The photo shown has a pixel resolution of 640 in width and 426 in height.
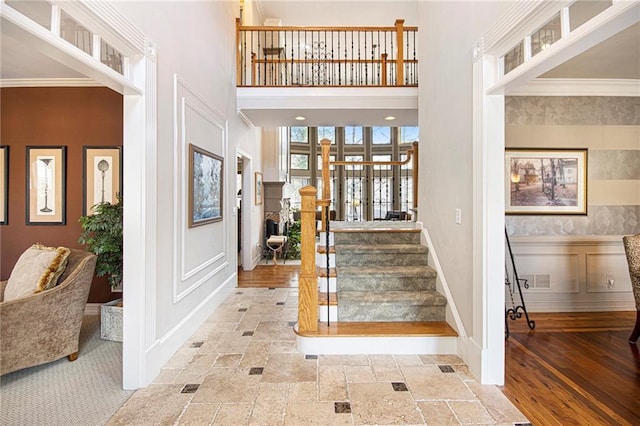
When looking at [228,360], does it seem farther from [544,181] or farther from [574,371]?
[544,181]

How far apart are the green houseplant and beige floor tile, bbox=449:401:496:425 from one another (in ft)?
9.88

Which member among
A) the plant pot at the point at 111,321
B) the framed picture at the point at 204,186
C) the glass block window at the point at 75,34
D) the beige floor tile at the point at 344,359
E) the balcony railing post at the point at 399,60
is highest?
the balcony railing post at the point at 399,60

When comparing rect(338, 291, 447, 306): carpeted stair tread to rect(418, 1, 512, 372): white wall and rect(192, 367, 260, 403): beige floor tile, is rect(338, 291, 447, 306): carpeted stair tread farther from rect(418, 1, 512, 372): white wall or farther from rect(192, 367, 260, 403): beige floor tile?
rect(192, 367, 260, 403): beige floor tile

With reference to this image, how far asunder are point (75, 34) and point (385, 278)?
311 centimetres

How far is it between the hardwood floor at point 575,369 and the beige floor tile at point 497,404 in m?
0.06

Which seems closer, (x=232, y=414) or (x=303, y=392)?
(x=232, y=414)

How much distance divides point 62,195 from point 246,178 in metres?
2.90

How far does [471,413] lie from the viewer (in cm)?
200

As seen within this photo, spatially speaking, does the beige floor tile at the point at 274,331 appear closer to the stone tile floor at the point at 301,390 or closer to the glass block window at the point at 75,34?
the stone tile floor at the point at 301,390

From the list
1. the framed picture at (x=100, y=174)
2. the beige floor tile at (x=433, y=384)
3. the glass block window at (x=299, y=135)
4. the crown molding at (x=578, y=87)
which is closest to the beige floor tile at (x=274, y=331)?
the beige floor tile at (x=433, y=384)

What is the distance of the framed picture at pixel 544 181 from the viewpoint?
151 inches

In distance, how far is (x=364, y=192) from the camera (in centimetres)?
1202

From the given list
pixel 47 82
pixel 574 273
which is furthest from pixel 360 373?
pixel 47 82

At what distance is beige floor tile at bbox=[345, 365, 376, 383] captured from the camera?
238 centimetres
